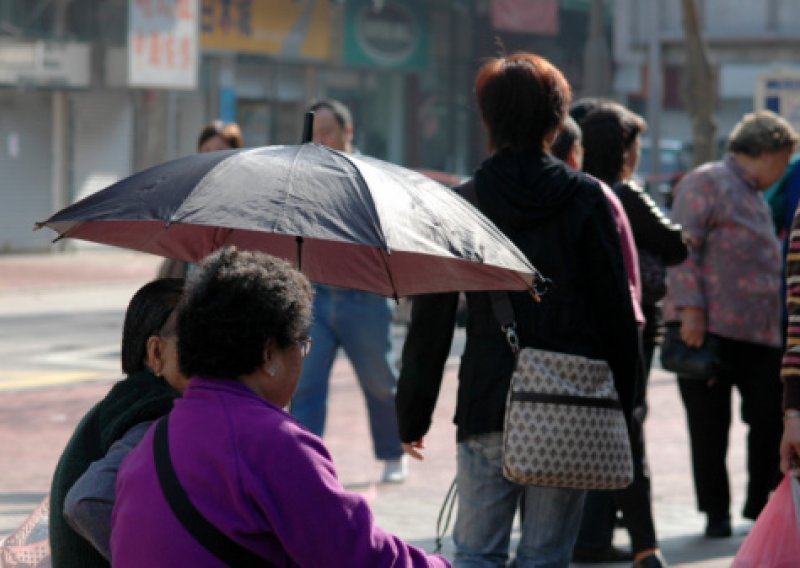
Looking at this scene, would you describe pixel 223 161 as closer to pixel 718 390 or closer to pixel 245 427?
pixel 245 427

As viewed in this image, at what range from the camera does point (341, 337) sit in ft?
24.9

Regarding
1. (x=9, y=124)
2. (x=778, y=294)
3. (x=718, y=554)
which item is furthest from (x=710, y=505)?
(x=9, y=124)

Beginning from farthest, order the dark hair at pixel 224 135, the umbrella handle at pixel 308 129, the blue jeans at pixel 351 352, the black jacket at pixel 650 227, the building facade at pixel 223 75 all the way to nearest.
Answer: the building facade at pixel 223 75 < the dark hair at pixel 224 135 < the blue jeans at pixel 351 352 < the black jacket at pixel 650 227 < the umbrella handle at pixel 308 129

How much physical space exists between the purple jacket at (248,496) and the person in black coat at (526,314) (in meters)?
1.76

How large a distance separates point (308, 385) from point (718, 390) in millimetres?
1763

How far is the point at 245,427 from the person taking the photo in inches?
105

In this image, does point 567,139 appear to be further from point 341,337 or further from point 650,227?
point 341,337

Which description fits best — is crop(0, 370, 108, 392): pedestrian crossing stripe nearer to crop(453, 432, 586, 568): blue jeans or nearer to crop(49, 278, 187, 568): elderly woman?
crop(453, 432, 586, 568): blue jeans

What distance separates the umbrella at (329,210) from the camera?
11.7 ft

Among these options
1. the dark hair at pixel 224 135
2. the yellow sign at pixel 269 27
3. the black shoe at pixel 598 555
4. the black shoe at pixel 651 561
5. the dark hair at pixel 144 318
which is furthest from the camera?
the yellow sign at pixel 269 27

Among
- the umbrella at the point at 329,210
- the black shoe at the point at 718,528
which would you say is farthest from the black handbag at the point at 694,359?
the umbrella at the point at 329,210

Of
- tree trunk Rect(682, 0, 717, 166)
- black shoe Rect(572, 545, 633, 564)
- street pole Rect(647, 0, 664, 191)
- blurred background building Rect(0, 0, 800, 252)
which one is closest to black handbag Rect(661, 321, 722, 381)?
black shoe Rect(572, 545, 633, 564)

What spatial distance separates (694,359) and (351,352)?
1.70 meters

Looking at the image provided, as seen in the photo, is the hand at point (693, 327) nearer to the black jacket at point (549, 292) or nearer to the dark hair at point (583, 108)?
the dark hair at point (583, 108)
